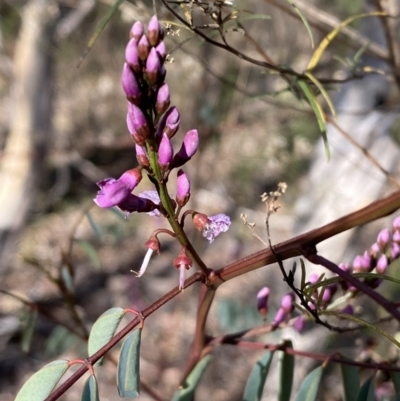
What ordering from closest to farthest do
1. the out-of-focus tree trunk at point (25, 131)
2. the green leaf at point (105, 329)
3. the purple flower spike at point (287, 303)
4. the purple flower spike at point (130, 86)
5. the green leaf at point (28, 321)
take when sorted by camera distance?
the purple flower spike at point (130, 86) < the green leaf at point (105, 329) < the purple flower spike at point (287, 303) < the green leaf at point (28, 321) < the out-of-focus tree trunk at point (25, 131)

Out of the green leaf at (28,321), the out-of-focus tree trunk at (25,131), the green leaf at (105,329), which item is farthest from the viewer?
the out-of-focus tree trunk at (25,131)

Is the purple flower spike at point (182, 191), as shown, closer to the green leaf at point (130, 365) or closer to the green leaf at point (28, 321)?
the green leaf at point (130, 365)

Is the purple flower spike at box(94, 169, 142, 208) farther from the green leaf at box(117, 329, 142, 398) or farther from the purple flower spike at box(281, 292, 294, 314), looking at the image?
the purple flower spike at box(281, 292, 294, 314)

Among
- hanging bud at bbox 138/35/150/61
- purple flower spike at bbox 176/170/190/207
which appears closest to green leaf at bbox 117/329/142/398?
purple flower spike at bbox 176/170/190/207

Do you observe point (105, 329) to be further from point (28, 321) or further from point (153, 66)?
point (28, 321)

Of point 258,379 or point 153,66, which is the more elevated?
point 153,66

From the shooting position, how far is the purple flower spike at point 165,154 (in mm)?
344

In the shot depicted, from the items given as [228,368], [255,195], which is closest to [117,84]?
[255,195]

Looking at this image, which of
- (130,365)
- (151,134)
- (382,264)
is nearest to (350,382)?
(382,264)

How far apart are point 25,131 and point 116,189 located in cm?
253

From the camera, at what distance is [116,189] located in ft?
1.15

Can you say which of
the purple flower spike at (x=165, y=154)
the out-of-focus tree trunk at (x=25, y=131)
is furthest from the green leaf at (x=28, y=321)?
the out-of-focus tree trunk at (x=25, y=131)

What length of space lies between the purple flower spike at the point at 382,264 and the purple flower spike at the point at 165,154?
285 mm

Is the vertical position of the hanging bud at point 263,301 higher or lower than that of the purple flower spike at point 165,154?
lower
